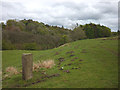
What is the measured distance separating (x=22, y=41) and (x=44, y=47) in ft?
32.7

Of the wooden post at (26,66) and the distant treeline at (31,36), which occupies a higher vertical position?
the distant treeline at (31,36)

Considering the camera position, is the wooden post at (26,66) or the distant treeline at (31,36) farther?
the distant treeline at (31,36)

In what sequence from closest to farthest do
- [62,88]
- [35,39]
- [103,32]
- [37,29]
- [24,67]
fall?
[62,88] < [24,67] < [35,39] < [37,29] < [103,32]

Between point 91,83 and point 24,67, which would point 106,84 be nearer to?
point 91,83

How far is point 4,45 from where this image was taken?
36188mm

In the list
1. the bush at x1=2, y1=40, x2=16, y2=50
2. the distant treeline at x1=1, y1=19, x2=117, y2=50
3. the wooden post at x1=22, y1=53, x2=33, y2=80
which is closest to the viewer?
the wooden post at x1=22, y1=53, x2=33, y2=80

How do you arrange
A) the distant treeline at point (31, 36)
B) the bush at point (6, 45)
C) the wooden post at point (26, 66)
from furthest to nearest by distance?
1. the distant treeline at point (31, 36)
2. the bush at point (6, 45)
3. the wooden post at point (26, 66)

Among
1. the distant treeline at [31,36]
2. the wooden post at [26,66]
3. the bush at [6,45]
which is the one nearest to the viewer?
the wooden post at [26,66]

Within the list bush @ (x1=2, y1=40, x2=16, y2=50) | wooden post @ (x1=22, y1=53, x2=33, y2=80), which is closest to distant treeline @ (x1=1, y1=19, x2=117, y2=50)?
bush @ (x1=2, y1=40, x2=16, y2=50)

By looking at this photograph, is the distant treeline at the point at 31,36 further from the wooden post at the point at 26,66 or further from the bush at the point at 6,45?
the wooden post at the point at 26,66

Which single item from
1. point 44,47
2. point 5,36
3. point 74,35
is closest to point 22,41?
point 5,36

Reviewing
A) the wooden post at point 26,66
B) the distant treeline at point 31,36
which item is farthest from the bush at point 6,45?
the wooden post at point 26,66

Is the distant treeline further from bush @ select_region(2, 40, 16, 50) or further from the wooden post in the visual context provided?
the wooden post

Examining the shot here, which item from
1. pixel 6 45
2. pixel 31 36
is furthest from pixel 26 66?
pixel 31 36
